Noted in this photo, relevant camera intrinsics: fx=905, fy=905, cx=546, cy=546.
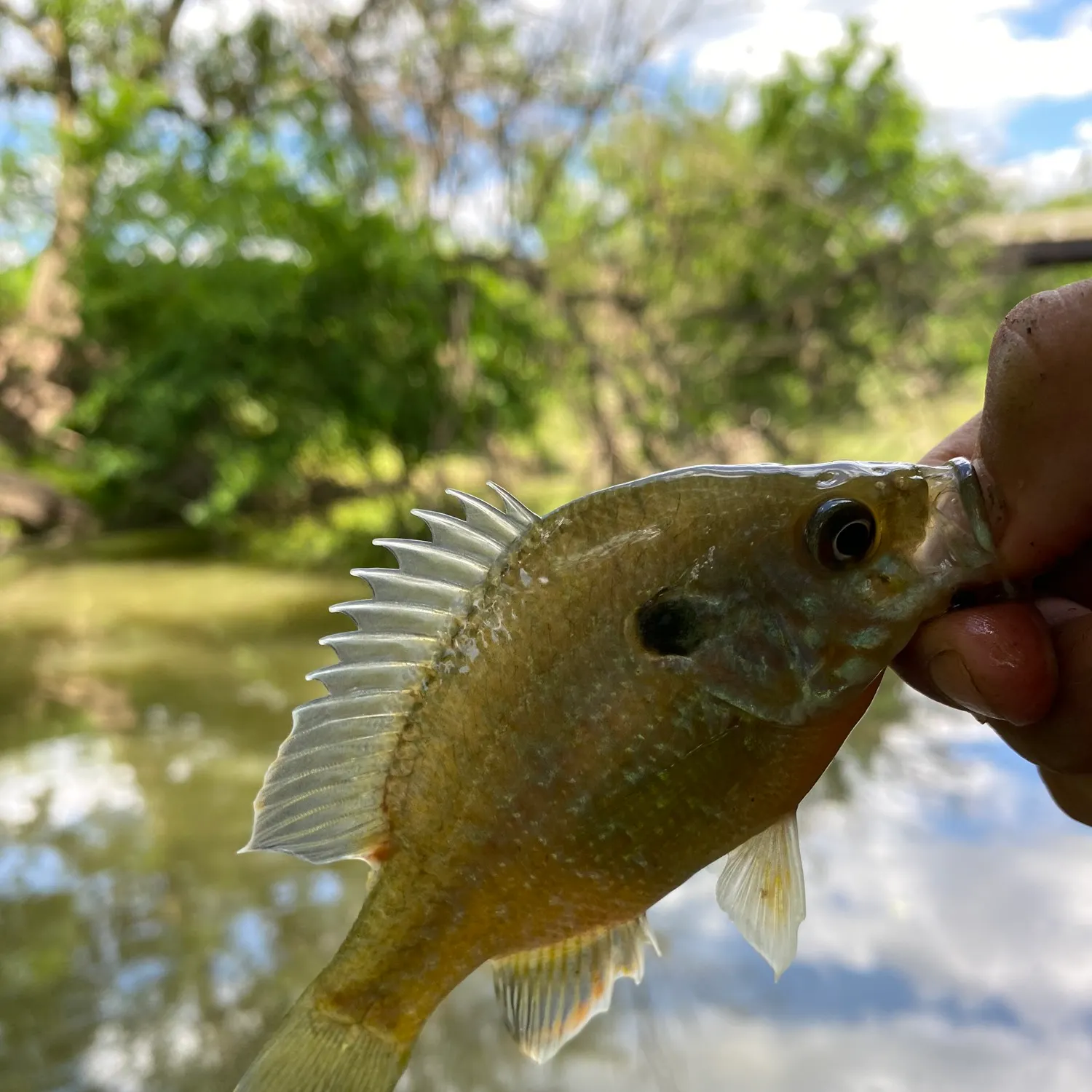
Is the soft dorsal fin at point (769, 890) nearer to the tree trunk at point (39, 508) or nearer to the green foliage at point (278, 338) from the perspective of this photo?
the green foliage at point (278, 338)

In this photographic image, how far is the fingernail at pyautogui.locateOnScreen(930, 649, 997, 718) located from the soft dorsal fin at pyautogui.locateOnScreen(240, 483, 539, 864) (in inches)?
18.1

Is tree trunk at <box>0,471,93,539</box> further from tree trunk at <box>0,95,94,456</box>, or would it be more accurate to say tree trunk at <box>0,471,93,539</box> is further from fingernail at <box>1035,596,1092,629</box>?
fingernail at <box>1035,596,1092,629</box>

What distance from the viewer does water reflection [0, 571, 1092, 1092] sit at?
2057mm

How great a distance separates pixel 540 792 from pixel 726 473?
37cm

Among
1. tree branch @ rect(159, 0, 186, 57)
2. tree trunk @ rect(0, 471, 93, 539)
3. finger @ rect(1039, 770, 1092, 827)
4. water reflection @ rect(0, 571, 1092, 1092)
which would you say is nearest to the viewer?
finger @ rect(1039, 770, 1092, 827)

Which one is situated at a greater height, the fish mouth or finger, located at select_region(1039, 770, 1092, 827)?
the fish mouth

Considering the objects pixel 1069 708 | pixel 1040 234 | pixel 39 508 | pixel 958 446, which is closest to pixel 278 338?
pixel 39 508

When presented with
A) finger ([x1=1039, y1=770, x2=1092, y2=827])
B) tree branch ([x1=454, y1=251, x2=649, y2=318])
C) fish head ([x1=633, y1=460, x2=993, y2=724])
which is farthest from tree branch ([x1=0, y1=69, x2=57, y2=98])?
finger ([x1=1039, y1=770, x2=1092, y2=827])

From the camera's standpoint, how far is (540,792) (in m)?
0.90

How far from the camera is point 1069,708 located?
3.41 ft

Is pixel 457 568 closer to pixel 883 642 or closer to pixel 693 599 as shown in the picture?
pixel 693 599

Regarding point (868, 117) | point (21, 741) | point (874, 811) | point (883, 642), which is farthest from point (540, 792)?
point (868, 117)

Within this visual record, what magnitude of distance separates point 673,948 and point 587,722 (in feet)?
6.03

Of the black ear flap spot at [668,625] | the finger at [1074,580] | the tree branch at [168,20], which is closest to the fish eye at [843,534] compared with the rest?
the black ear flap spot at [668,625]
